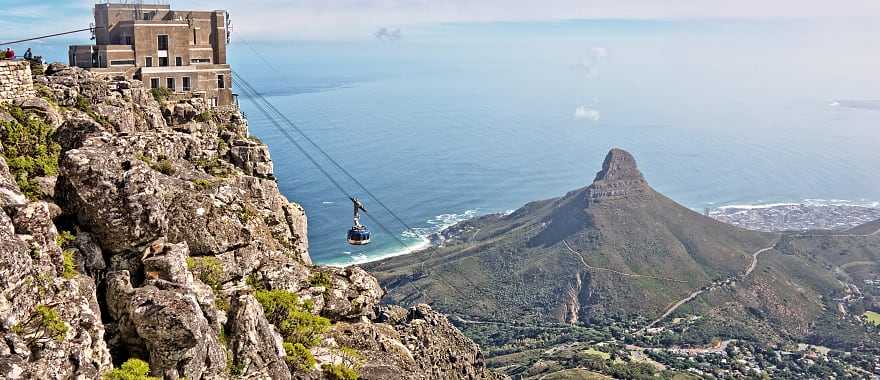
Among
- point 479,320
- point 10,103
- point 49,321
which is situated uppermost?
point 10,103

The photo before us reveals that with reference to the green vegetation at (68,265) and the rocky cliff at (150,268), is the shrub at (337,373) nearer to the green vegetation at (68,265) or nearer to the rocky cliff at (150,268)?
the rocky cliff at (150,268)

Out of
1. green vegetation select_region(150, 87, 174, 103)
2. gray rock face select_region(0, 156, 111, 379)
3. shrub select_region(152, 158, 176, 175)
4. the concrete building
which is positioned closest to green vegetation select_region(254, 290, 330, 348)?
shrub select_region(152, 158, 176, 175)

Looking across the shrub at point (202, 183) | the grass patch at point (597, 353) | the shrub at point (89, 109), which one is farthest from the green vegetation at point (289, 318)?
the grass patch at point (597, 353)

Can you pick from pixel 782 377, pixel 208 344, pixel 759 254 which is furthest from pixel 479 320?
pixel 208 344

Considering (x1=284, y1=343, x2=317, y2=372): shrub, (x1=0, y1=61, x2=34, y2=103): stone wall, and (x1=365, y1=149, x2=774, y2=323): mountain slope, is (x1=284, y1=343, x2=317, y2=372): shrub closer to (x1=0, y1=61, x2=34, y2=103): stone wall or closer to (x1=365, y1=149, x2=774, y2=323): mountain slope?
(x1=0, y1=61, x2=34, y2=103): stone wall

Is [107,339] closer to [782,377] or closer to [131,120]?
[131,120]

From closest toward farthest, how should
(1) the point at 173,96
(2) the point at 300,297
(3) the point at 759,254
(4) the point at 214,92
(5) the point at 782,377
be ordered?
(2) the point at 300,297 → (1) the point at 173,96 → (4) the point at 214,92 → (5) the point at 782,377 → (3) the point at 759,254

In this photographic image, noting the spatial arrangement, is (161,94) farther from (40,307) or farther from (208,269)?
(40,307)
